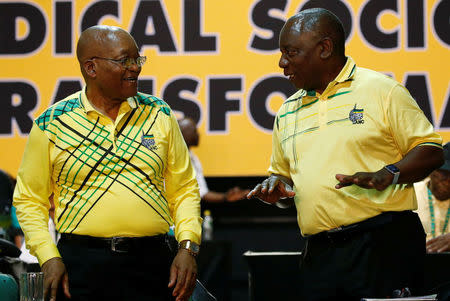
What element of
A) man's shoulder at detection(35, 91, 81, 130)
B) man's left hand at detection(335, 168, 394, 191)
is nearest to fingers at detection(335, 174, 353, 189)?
man's left hand at detection(335, 168, 394, 191)

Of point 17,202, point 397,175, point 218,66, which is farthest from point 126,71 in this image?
point 218,66

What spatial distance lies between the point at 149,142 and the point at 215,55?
3144mm

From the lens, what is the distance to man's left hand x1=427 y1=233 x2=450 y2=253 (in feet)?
13.5

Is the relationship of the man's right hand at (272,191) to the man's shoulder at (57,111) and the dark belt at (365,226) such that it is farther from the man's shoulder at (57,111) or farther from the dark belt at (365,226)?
the man's shoulder at (57,111)

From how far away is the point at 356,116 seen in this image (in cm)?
295

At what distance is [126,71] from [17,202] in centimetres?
68

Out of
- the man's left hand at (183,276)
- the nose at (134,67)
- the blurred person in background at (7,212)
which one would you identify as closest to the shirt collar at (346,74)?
the nose at (134,67)

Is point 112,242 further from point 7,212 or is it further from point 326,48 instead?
point 7,212

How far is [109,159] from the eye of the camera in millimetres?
2912

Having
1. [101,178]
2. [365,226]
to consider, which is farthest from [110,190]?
[365,226]

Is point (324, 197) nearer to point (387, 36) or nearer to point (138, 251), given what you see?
point (138, 251)

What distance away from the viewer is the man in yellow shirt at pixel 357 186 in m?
2.87

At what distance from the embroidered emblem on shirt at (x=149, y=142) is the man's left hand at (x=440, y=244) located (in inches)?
76.9

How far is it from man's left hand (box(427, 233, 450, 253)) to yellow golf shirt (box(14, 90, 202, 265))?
1.75m
